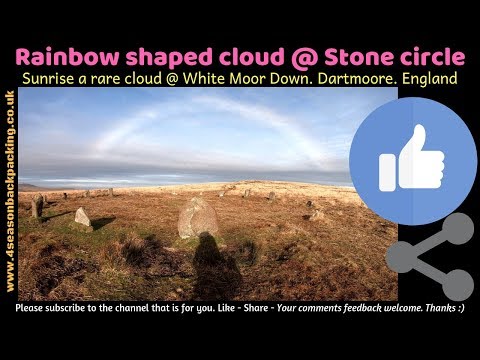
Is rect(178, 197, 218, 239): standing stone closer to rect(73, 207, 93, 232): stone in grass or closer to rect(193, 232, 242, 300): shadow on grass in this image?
rect(193, 232, 242, 300): shadow on grass

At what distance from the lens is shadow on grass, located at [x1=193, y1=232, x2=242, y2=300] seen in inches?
266

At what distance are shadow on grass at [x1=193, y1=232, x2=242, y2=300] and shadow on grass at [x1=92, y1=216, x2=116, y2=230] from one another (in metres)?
5.79

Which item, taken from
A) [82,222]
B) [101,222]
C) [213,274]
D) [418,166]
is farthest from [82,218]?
[418,166]

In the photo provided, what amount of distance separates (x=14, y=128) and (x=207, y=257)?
6179 mm

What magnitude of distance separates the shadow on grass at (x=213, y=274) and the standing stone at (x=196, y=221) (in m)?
0.52

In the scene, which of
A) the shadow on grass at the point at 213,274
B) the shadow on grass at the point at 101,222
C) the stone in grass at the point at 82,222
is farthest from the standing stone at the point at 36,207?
the shadow on grass at the point at 213,274

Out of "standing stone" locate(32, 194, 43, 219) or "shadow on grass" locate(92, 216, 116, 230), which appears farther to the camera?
"standing stone" locate(32, 194, 43, 219)

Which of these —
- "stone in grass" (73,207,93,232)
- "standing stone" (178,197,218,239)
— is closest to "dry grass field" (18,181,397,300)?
"stone in grass" (73,207,93,232)

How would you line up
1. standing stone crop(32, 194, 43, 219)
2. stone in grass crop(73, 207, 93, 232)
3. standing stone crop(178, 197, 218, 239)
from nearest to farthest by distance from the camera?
1. standing stone crop(178, 197, 218, 239)
2. stone in grass crop(73, 207, 93, 232)
3. standing stone crop(32, 194, 43, 219)

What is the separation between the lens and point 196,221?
10844 millimetres

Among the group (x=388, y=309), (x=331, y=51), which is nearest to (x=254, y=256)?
(x=388, y=309)

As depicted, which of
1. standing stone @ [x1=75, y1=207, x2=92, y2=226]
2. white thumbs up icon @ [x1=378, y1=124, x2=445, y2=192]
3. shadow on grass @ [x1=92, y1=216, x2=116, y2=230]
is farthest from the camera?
shadow on grass @ [x1=92, y1=216, x2=116, y2=230]

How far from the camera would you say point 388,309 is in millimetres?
5211

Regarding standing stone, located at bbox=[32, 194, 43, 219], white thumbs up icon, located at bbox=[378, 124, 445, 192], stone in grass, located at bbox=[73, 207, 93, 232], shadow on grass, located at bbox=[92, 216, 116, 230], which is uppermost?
white thumbs up icon, located at bbox=[378, 124, 445, 192]
